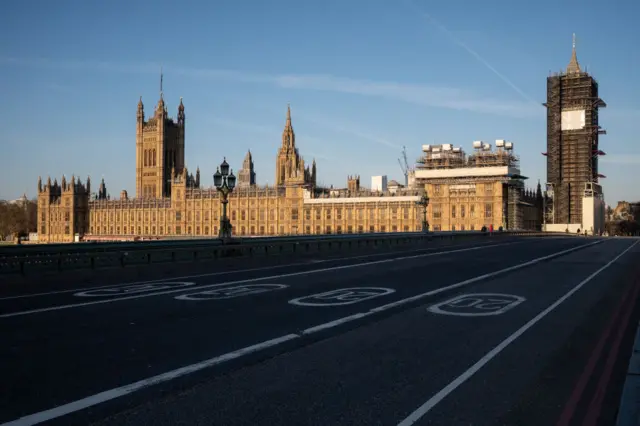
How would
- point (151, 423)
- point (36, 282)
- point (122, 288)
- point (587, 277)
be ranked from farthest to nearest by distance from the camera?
1. point (587, 277)
2. point (36, 282)
3. point (122, 288)
4. point (151, 423)

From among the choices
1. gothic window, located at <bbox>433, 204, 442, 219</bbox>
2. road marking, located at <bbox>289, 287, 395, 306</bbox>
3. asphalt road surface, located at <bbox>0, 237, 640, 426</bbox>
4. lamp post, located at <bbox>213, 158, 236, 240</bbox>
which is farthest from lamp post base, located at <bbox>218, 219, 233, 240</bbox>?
gothic window, located at <bbox>433, 204, 442, 219</bbox>

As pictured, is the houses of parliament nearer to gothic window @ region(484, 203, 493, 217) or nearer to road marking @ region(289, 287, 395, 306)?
gothic window @ region(484, 203, 493, 217)

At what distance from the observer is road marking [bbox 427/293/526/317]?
13039 millimetres

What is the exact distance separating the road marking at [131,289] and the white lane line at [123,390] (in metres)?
7.89

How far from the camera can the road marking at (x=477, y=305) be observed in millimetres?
13039

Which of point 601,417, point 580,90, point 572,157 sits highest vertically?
point 580,90

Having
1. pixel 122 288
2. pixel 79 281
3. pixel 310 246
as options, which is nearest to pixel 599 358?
pixel 122 288

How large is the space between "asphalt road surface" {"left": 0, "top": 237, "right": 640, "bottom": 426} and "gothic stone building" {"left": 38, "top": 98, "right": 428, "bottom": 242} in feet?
326

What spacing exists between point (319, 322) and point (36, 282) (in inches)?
465

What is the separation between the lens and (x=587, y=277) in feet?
70.0

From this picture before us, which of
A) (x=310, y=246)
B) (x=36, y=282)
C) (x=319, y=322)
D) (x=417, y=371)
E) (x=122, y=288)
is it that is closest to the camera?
(x=417, y=371)

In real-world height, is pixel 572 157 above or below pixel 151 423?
above

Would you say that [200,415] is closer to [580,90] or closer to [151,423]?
[151,423]

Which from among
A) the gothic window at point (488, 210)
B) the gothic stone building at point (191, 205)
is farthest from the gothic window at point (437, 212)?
the gothic window at point (488, 210)
